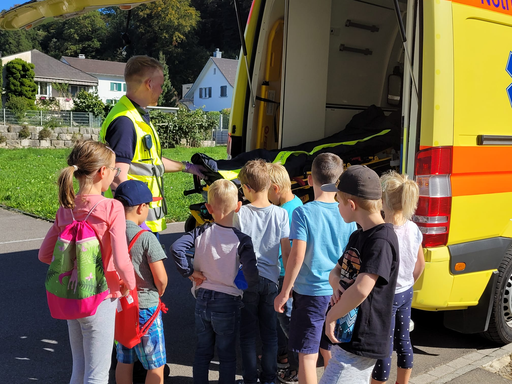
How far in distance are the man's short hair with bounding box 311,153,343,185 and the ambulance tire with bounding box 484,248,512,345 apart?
1689 mm

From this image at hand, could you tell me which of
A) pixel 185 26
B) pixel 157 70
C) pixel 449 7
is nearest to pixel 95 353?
pixel 157 70

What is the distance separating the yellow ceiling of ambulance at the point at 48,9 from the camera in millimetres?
3715

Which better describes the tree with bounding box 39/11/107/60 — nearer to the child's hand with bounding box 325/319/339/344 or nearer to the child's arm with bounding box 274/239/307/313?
the child's arm with bounding box 274/239/307/313

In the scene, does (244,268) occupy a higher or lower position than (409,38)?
lower

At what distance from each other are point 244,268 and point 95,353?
3.00ft

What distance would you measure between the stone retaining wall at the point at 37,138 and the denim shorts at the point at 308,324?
2360cm

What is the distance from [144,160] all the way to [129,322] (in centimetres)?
112

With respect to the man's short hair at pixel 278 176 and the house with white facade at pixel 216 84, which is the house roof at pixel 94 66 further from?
the man's short hair at pixel 278 176

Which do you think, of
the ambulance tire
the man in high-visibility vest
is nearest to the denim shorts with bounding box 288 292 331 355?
the man in high-visibility vest

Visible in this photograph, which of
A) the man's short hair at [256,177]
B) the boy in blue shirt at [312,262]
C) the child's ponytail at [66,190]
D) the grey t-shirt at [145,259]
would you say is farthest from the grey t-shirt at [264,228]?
the child's ponytail at [66,190]

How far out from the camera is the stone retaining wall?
80.5 ft

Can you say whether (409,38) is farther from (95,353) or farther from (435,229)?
(95,353)

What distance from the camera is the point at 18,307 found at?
5062 mm

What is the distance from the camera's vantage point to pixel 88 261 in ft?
8.63
